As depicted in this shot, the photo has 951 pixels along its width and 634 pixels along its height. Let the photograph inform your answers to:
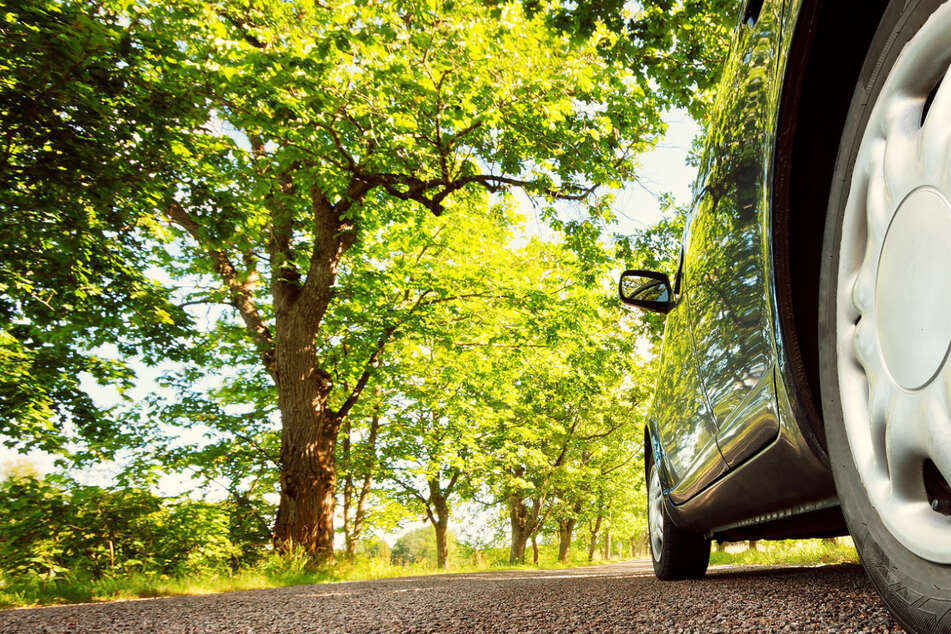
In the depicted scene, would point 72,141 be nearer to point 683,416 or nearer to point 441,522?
point 683,416

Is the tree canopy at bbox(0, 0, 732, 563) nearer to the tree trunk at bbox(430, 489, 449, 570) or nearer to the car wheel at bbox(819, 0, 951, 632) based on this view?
the car wheel at bbox(819, 0, 951, 632)

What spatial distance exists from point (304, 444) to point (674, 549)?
7.52 metres

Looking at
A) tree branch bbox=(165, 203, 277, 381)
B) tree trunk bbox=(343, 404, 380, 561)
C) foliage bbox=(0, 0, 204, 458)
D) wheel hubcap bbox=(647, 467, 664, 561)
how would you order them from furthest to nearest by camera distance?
tree trunk bbox=(343, 404, 380, 561) < tree branch bbox=(165, 203, 277, 381) < foliage bbox=(0, 0, 204, 458) < wheel hubcap bbox=(647, 467, 664, 561)

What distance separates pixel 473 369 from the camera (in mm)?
15516

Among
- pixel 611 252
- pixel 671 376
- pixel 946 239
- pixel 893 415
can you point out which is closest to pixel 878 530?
pixel 893 415

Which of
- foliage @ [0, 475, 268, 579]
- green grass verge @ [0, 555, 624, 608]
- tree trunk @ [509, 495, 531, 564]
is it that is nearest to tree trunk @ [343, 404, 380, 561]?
foliage @ [0, 475, 268, 579]

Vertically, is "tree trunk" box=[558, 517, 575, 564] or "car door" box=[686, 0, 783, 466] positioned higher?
"car door" box=[686, 0, 783, 466]

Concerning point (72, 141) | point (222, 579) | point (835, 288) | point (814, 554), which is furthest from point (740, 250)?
point (222, 579)

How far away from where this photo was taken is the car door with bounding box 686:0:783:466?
59.6 inches

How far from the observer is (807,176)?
136cm

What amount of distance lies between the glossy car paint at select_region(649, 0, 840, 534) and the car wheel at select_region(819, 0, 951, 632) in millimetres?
249

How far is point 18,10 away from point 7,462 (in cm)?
750

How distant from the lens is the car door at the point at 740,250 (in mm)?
1515

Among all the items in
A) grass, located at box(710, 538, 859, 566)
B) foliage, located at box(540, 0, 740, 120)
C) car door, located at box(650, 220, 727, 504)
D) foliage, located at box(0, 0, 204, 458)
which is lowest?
grass, located at box(710, 538, 859, 566)
